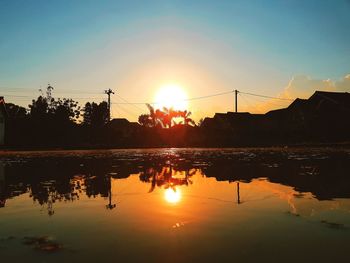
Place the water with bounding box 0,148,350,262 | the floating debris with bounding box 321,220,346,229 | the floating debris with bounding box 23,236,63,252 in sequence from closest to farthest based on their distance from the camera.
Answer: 1. the water with bounding box 0,148,350,262
2. the floating debris with bounding box 23,236,63,252
3. the floating debris with bounding box 321,220,346,229

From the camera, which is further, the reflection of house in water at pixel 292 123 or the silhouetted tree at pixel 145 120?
the silhouetted tree at pixel 145 120

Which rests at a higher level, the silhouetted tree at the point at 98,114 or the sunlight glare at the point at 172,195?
the silhouetted tree at the point at 98,114

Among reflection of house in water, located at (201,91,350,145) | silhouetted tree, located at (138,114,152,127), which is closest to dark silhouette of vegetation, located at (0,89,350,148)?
reflection of house in water, located at (201,91,350,145)

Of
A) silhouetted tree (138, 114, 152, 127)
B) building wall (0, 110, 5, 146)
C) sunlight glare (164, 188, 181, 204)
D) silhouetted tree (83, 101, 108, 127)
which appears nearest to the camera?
sunlight glare (164, 188, 181, 204)

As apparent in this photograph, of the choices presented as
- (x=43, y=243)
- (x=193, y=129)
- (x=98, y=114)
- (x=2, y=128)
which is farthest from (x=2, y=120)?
(x=43, y=243)

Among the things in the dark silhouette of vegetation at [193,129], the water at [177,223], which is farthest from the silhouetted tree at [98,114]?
the water at [177,223]

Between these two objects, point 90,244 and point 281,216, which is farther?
point 281,216

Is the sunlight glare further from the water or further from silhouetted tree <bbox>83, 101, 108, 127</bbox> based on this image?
silhouetted tree <bbox>83, 101, 108, 127</bbox>

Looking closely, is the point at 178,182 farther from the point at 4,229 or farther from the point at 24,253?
the point at 24,253

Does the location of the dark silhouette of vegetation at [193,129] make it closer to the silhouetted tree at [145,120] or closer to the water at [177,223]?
the silhouetted tree at [145,120]

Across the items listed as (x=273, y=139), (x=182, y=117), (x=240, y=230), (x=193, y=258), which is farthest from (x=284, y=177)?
(x=182, y=117)

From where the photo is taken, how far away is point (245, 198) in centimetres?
810

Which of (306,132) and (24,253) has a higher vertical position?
(306,132)

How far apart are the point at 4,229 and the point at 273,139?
205 ft
